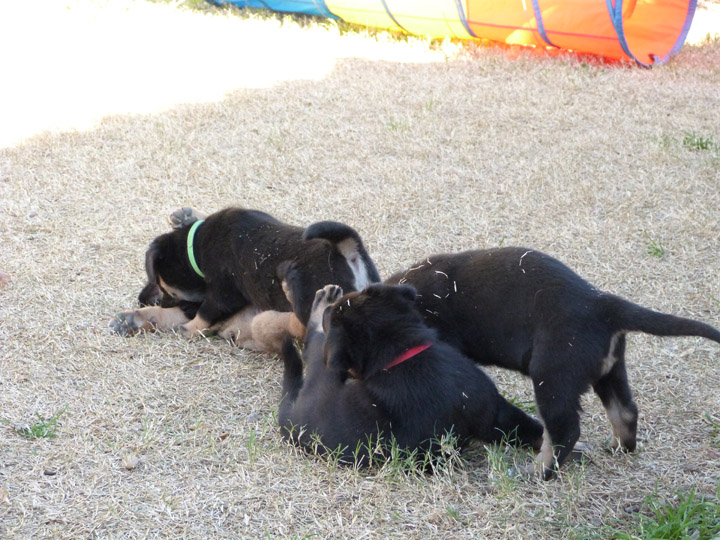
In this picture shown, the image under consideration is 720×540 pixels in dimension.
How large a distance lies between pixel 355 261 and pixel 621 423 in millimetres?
1458

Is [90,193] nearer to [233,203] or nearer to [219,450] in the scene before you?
[233,203]

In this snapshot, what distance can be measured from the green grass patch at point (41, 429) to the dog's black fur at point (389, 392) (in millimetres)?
1023

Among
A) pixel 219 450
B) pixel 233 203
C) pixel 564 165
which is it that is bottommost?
pixel 219 450

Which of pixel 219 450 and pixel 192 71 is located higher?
pixel 192 71

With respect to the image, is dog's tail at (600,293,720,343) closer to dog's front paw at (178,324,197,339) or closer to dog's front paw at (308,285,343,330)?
dog's front paw at (308,285,343,330)

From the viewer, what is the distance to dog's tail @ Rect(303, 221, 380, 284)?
3.63m

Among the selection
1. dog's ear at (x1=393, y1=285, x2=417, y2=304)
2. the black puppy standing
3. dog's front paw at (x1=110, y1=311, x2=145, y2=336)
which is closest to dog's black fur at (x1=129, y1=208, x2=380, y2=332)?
the black puppy standing

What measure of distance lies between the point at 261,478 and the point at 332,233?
3.95 feet

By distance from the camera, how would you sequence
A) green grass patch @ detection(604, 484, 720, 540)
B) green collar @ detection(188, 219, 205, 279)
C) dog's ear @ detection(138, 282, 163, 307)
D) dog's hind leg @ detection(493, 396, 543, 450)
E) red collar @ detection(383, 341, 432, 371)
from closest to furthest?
green grass patch @ detection(604, 484, 720, 540) → red collar @ detection(383, 341, 432, 371) → dog's hind leg @ detection(493, 396, 543, 450) → green collar @ detection(188, 219, 205, 279) → dog's ear @ detection(138, 282, 163, 307)

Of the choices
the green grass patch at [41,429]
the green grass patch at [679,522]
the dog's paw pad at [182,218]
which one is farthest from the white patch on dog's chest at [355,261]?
the green grass patch at [679,522]

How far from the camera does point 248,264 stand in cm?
414

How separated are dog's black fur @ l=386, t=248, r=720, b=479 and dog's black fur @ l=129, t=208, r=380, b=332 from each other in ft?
1.28

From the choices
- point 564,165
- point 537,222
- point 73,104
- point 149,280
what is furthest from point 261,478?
point 73,104

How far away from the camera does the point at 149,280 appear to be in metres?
4.44
